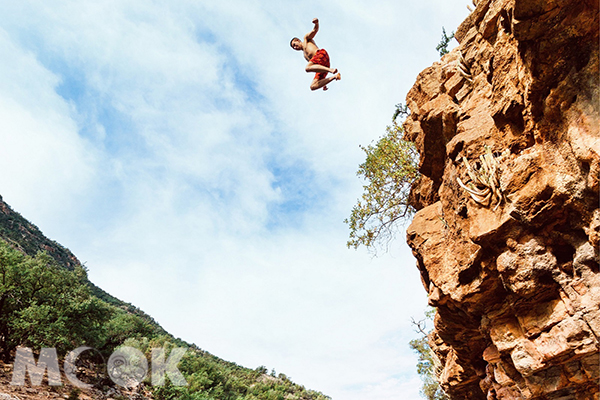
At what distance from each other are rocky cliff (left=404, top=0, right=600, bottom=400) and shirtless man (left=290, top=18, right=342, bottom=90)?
9.50 feet

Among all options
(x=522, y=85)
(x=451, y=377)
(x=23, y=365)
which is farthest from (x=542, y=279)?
(x=23, y=365)

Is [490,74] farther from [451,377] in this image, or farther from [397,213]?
[451,377]

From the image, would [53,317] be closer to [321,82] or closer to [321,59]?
[321,82]

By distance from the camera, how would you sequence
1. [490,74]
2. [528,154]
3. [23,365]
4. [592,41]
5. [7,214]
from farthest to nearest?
[7,214] → [23,365] → [490,74] → [528,154] → [592,41]

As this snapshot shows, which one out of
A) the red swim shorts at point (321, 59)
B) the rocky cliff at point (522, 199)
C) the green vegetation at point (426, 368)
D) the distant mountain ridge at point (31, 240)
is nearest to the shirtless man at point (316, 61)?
the red swim shorts at point (321, 59)

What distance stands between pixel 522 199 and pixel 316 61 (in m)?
5.65

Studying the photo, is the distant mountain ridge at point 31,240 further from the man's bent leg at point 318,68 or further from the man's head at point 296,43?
the man's bent leg at point 318,68

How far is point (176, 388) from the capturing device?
2142 cm

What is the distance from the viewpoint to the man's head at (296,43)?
855 cm

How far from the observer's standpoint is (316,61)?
803 centimetres

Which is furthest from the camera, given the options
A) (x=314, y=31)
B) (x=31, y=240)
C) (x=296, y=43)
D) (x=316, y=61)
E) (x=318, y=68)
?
(x=31, y=240)

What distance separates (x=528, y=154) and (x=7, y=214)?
6381 centimetres

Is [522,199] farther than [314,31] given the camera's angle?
No

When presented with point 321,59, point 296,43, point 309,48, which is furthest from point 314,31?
point 321,59
